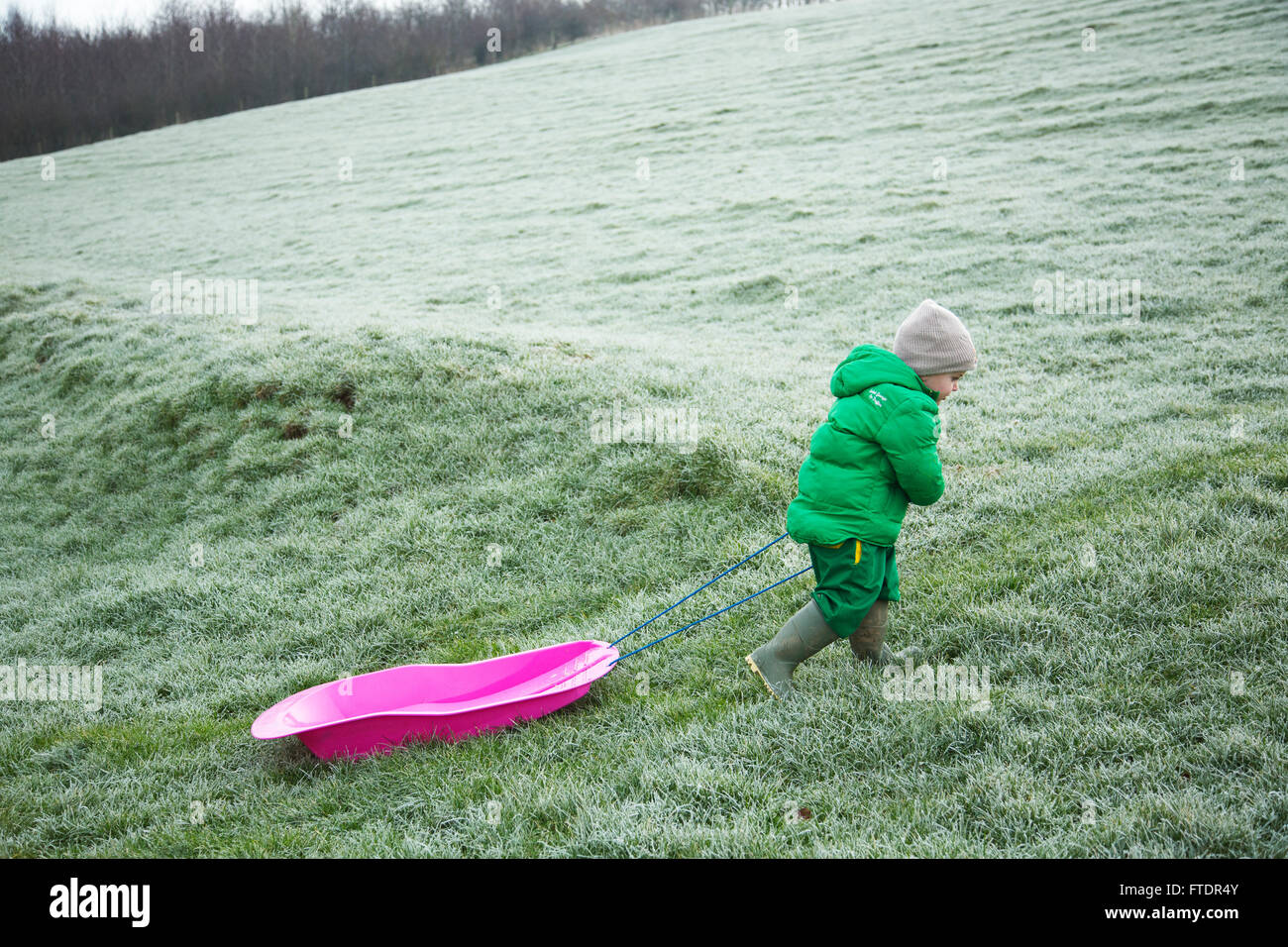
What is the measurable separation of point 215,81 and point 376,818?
56.7m

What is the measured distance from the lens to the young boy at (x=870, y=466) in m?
3.62

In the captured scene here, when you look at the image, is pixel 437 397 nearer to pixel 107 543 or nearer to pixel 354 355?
pixel 354 355

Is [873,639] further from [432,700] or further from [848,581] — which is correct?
[432,700]

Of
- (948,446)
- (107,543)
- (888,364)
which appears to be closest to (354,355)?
(107,543)

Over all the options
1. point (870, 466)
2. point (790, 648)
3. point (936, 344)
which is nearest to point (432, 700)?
point (790, 648)

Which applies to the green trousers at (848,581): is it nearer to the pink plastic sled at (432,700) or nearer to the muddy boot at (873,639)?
the muddy boot at (873,639)

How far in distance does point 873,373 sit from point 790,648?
1.37 meters

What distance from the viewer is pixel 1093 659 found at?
381 centimetres

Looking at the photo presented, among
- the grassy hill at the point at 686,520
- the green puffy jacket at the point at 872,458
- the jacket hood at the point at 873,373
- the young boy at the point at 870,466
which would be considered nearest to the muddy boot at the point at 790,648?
the young boy at the point at 870,466

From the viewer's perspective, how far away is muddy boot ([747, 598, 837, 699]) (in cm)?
382

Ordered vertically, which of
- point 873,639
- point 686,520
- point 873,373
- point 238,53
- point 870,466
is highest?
point 238,53

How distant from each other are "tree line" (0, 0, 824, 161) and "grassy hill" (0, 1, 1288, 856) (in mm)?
34374

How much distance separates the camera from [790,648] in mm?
3885
